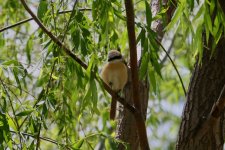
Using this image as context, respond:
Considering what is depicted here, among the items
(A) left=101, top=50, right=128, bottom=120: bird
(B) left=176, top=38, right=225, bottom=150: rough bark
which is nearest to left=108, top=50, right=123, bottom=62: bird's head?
(A) left=101, top=50, right=128, bottom=120: bird

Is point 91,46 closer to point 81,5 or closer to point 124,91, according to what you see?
point 81,5

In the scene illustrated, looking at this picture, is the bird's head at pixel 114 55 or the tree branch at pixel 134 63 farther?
the bird's head at pixel 114 55

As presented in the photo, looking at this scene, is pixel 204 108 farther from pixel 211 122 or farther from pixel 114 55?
pixel 114 55

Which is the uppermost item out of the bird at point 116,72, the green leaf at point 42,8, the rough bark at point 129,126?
the green leaf at point 42,8

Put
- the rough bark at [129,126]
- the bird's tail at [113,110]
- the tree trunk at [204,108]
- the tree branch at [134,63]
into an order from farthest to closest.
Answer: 1. the bird's tail at [113,110]
2. the rough bark at [129,126]
3. the tree trunk at [204,108]
4. the tree branch at [134,63]

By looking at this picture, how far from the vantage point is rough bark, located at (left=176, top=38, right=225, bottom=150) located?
3.04 m

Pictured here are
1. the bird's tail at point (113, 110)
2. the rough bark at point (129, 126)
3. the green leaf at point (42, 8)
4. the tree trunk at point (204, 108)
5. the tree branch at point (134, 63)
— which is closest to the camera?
the tree branch at point (134, 63)

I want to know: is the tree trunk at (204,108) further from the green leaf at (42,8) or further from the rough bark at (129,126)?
the green leaf at (42,8)

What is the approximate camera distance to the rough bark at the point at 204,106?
3.04 metres

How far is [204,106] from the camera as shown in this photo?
10.2 feet

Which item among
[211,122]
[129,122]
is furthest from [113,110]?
[211,122]

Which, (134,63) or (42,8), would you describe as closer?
(134,63)

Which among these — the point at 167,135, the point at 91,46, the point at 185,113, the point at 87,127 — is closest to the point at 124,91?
the point at 185,113

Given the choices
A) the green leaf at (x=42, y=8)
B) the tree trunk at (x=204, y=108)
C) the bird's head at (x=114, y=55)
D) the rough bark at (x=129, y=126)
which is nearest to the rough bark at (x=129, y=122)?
the rough bark at (x=129, y=126)
